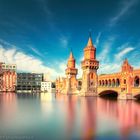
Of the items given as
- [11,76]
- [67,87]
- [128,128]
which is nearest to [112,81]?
[67,87]

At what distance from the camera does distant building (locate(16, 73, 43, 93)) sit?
146250 mm

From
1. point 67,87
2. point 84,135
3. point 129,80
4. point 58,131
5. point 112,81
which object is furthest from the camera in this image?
point 67,87

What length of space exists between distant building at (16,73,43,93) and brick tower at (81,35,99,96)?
71.0 meters

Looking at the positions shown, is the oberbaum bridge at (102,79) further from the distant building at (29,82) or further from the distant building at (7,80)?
the distant building at (29,82)

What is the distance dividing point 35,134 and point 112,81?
62851mm

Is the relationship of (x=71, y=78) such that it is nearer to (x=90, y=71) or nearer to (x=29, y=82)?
(x=90, y=71)

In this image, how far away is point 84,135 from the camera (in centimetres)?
1992

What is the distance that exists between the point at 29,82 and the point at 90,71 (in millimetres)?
74517

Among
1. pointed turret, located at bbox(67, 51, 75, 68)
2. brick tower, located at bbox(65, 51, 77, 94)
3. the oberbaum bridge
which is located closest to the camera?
the oberbaum bridge

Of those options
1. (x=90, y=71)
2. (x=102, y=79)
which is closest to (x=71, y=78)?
(x=102, y=79)

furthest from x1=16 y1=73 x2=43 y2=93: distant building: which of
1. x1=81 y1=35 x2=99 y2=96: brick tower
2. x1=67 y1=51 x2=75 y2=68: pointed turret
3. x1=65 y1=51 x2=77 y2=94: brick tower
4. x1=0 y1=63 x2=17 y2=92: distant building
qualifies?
x1=81 y1=35 x2=99 y2=96: brick tower

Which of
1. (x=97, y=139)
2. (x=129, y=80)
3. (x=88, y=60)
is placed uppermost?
(x=88, y=60)

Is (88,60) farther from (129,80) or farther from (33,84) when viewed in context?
(33,84)

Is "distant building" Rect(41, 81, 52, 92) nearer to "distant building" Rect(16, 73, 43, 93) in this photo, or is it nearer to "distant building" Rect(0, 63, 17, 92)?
"distant building" Rect(16, 73, 43, 93)
